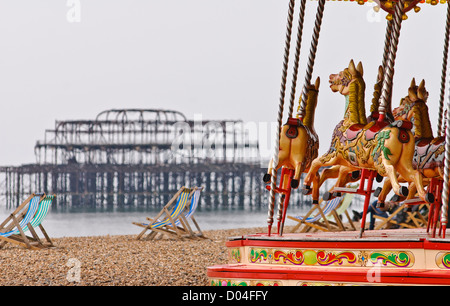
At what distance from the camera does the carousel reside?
4.78 metres

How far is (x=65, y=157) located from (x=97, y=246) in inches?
2371

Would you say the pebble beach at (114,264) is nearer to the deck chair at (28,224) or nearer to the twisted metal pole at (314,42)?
the deck chair at (28,224)

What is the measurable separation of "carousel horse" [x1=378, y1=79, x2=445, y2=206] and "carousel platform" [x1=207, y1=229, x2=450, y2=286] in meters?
0.91

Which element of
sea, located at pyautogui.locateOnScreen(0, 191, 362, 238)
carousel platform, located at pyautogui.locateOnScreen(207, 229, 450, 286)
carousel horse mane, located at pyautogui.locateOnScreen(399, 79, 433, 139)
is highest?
carousel horse mane, located at pyautogui.locateOnScreen(399, 79, 433, 139)

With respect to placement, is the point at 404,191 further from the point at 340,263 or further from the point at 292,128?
the point at 292,128

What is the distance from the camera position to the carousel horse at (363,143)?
5176 millimetres

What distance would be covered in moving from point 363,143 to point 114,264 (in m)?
4.52

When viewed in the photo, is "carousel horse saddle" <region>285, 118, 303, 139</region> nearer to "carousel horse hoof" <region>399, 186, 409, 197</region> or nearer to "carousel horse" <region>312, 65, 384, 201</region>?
"carousel horse" <region>312, 65, 384, 201</region>

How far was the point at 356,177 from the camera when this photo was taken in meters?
6.59
